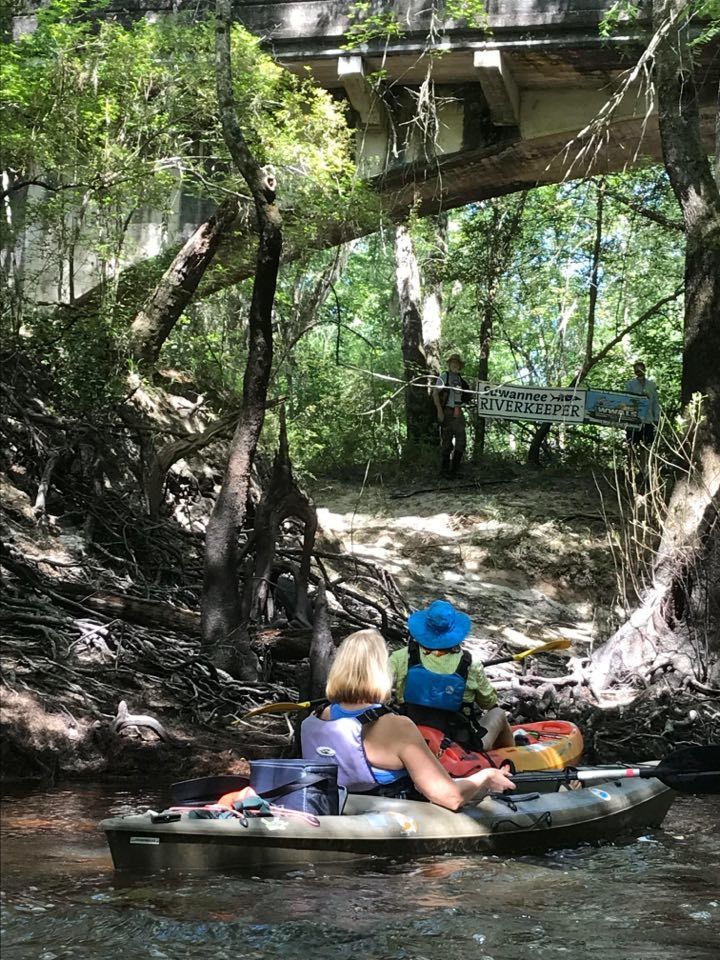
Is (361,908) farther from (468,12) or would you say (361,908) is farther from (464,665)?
(468,12)

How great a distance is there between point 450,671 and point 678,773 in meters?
1.60

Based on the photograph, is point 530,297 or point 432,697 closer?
point 432,697

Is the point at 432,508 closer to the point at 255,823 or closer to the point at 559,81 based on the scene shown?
the point at 559,81

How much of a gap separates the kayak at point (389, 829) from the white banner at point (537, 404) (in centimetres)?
867

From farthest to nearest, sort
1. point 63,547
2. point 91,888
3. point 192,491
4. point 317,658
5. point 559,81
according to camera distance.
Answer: point 559,81, point 192,491, point 63,547, point 317,658, point 91,888

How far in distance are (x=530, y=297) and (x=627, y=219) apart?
2220 millimetres

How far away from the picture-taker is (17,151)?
35.3ft

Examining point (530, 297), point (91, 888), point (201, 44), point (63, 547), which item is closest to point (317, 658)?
point (63, 547)

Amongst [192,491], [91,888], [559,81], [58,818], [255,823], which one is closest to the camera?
[91,888]

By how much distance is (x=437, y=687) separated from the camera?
21.7ft

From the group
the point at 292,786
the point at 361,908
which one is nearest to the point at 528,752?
the point at 292,786

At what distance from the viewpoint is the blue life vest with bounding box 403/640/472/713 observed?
6594mm

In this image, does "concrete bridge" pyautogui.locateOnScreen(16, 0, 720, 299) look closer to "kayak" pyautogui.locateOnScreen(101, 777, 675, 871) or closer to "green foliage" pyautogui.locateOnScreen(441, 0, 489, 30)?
"green foliage" pyautogui.locateOnScreen(441, 0, 489, 30)

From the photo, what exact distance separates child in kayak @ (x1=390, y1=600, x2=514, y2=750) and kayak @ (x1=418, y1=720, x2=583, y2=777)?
0.09m
